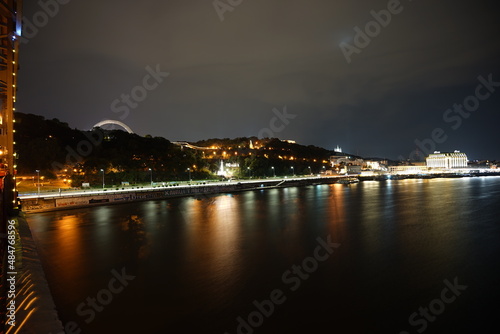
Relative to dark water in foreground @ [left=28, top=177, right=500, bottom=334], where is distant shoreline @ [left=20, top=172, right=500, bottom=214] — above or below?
above


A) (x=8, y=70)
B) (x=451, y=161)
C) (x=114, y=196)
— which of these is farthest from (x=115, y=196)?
(x=451, y=161)

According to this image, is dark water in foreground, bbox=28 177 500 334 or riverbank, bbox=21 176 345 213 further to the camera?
riverbank, bbox=21 176 345 213

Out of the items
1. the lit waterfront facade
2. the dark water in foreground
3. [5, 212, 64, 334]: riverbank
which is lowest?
the dark water in foreground

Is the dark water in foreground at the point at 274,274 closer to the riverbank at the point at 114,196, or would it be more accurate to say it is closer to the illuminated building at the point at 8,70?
the illuminated building at the point at 8,70

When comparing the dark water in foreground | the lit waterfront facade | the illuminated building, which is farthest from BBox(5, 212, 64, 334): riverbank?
the lit waterfront facade

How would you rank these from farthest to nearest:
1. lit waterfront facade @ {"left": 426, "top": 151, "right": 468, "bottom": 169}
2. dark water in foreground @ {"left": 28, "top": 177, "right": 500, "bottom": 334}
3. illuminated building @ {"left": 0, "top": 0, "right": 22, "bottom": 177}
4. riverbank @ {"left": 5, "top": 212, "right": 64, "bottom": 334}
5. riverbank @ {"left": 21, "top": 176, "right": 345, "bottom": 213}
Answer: lit waterfront facade @ {"left": 426, "top": 151, "right": 468, "bottom": 169} < riverbank @ {"left": 21, "top": 176, "right": 345, "bottom": 213} < illuminated building @ {"left": 0, "top": 0, "right": 22, "bottom": 177} < dark water in foreground @ {"left": 28, "top": 177, "right": 500, "bottom": 334} < riverbank @ {"left": 5, "top": 212, "right": 64, "bottom": 334}

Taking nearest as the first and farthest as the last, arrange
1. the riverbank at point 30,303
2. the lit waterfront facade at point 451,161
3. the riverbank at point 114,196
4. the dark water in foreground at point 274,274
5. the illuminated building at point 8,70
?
the riverbank at point 30,303
the dark water in foreground at point 274,274
the illuminated building at point 8,70
the riverbank at point 114,196
the lit waterfront facade at point 451,161

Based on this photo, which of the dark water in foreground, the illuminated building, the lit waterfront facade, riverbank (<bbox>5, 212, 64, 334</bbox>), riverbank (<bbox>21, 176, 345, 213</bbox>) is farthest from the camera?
the lit waterfront facade

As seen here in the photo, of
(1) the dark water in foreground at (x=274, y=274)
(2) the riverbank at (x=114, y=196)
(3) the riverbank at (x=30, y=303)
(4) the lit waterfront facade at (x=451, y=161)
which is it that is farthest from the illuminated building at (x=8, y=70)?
(4) the lit waterfront facade at (x=451, y=161)

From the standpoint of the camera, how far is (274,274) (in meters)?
9.96

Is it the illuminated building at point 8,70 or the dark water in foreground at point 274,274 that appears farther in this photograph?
the illuminated building at point 8,70

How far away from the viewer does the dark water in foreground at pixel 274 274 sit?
703 centimetres

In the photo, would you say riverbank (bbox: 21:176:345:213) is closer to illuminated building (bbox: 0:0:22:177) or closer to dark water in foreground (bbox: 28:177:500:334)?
dark water in foreground (bbox: 28:177:500:334)

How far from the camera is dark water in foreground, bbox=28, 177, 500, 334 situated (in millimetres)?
7031
